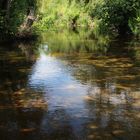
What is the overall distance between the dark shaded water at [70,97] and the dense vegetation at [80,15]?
8484 millimetres

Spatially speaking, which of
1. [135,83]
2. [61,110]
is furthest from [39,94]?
[135,83]

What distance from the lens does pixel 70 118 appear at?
9531 millimetres

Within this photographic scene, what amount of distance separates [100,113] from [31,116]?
176 cm

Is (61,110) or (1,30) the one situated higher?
(1,30)

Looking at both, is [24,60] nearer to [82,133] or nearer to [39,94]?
[39,94]

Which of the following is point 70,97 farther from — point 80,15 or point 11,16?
point 80,15

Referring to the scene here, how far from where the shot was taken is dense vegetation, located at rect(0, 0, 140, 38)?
89.1 ft

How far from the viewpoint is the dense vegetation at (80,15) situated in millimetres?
27156

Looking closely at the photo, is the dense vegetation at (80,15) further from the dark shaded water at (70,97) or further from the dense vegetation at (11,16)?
the dark shaded water at (70,97)

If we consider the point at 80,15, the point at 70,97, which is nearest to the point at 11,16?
the point at 70,97

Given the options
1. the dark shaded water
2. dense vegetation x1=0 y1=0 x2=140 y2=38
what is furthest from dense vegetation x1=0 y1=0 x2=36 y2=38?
the dark shaded water

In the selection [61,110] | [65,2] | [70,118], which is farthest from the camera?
[65,2]

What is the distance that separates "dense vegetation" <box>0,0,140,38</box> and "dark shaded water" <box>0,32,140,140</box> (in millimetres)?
8484

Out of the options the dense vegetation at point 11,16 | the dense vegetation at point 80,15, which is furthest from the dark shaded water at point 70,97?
the dense vegetation at point 80,15
